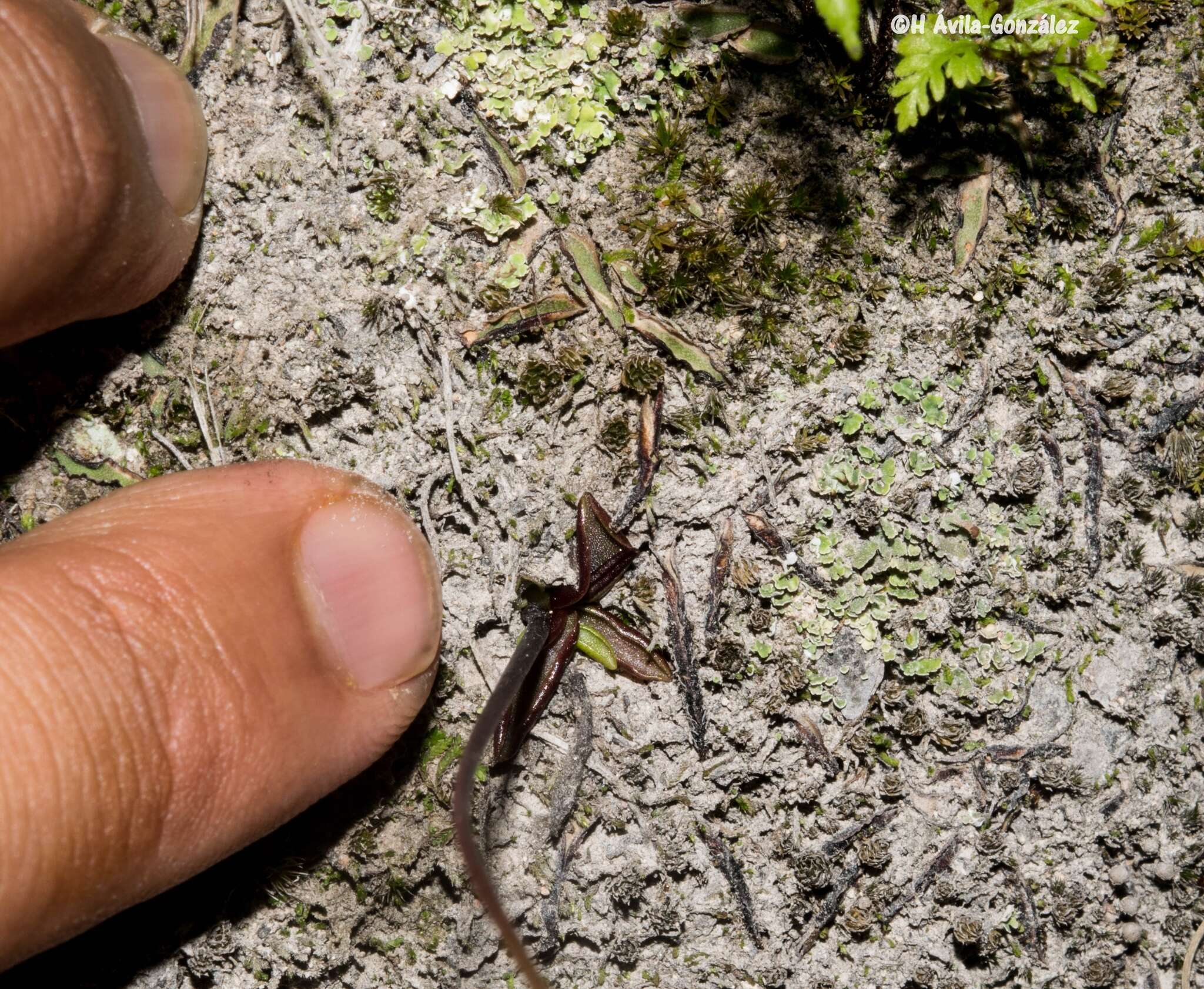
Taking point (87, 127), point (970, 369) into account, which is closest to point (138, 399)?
point (87, 127)

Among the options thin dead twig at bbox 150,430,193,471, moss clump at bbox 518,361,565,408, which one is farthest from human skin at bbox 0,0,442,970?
moss clump at bbox 518,361,565,408

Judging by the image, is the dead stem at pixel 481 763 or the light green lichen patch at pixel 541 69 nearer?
the dead stem at pixel 481 763

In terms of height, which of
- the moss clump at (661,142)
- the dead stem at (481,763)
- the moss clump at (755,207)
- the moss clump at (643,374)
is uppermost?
the moss clump at (661,142)

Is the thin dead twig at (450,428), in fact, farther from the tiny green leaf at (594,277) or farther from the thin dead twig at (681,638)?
the thin dead twig at (681,638)

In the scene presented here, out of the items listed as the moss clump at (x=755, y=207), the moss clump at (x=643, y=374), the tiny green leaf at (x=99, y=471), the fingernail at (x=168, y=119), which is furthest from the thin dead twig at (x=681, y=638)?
the fingernail at (x=168, y=119)

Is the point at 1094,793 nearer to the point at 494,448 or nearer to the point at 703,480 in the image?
the point at 703,480

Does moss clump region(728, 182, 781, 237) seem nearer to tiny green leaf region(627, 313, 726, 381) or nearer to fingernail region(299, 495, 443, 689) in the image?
tiny green leaf region(627, 313, 726, 381)
